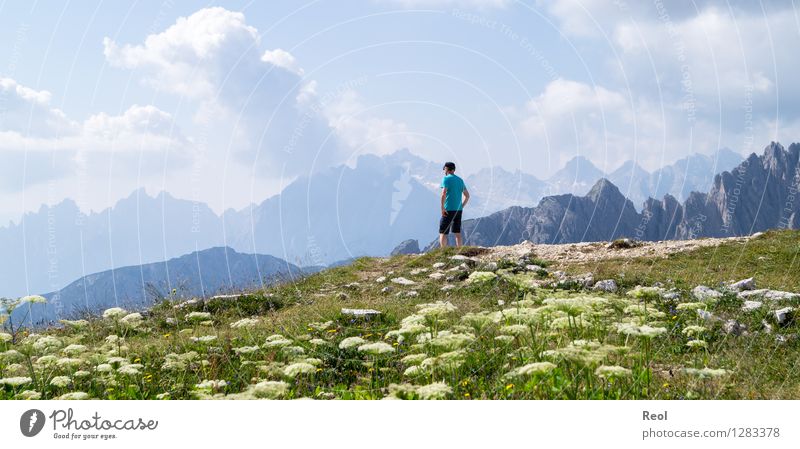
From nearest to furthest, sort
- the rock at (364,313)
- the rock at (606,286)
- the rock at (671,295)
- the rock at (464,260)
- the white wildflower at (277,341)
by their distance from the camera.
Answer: the white wildflower at (277,341)
the rock at (364,313)
the rock at (671,295)
the rock at (606,286)
the rock at (464,260)

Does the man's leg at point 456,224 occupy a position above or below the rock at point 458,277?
above

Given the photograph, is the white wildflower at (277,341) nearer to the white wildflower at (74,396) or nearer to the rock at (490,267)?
the white wildflower at (74,396)

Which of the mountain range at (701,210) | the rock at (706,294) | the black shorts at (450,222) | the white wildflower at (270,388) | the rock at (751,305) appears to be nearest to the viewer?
the white wildflower at (270,388)

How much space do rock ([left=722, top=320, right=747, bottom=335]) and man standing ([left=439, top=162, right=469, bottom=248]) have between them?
492 inches

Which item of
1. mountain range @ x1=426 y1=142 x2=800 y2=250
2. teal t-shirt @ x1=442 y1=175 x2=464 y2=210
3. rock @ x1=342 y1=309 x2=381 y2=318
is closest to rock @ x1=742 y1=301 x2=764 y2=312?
rock @ x1=342 y1=309 x2=381 y2=318

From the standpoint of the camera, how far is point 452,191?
2198 cm

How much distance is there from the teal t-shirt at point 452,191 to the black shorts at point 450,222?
0.29 metres

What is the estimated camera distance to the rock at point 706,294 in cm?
1183

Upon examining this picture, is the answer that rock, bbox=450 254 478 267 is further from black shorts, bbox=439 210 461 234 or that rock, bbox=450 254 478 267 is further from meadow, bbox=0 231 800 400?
black shorts, bbox=439 210 461 234

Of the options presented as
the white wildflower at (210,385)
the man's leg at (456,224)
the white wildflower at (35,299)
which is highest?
the man's leg at (456,224)

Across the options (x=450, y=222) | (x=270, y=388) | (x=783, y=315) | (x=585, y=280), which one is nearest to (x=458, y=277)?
(x=585, y=280)

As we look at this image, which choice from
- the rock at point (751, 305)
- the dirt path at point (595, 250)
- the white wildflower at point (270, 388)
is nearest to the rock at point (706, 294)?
the rock at point (751, 305)
